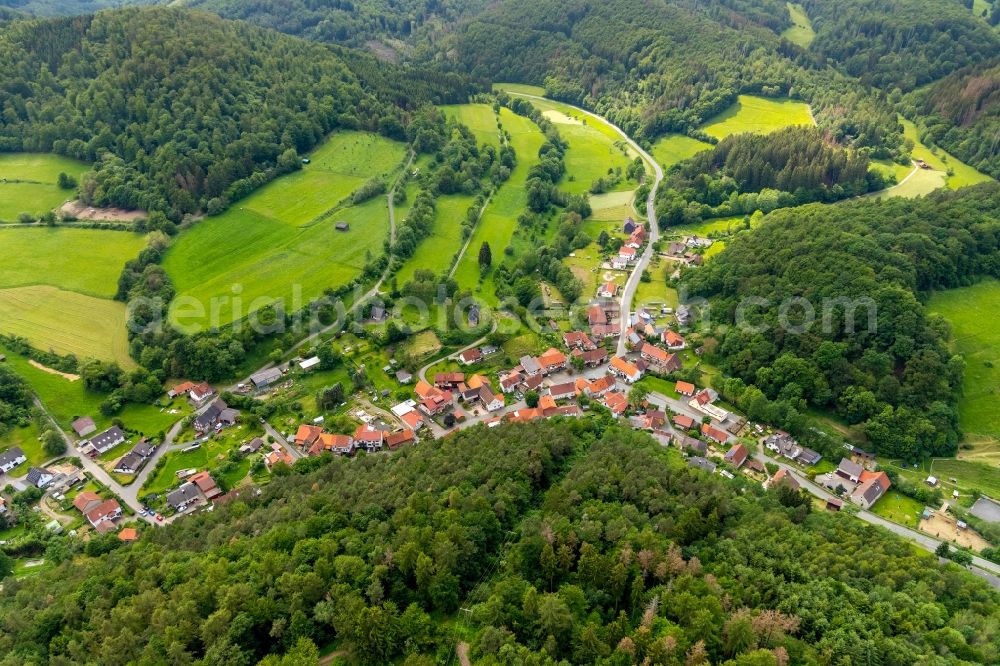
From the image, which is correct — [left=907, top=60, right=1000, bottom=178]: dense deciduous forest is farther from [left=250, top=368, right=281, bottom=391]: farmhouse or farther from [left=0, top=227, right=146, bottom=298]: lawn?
[left=0, top=227, right=146, bottom=298]: lawn

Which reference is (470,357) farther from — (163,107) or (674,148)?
(674,148)

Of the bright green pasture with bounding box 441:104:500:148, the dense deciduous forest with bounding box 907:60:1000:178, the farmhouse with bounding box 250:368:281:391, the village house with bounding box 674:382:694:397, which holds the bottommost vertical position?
the farmhouse with bounding box 250:368:281:391

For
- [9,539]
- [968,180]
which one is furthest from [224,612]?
[968,180]

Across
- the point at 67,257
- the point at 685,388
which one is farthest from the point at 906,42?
the point at 67,257

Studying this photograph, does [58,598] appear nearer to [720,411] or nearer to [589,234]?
[720,411]

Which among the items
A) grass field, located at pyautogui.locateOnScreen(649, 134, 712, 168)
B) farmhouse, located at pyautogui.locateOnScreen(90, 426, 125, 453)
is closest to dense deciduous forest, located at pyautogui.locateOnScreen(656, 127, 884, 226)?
grass field, located at pyautogui.locateOnScreen(649, 134, 712, 168)
